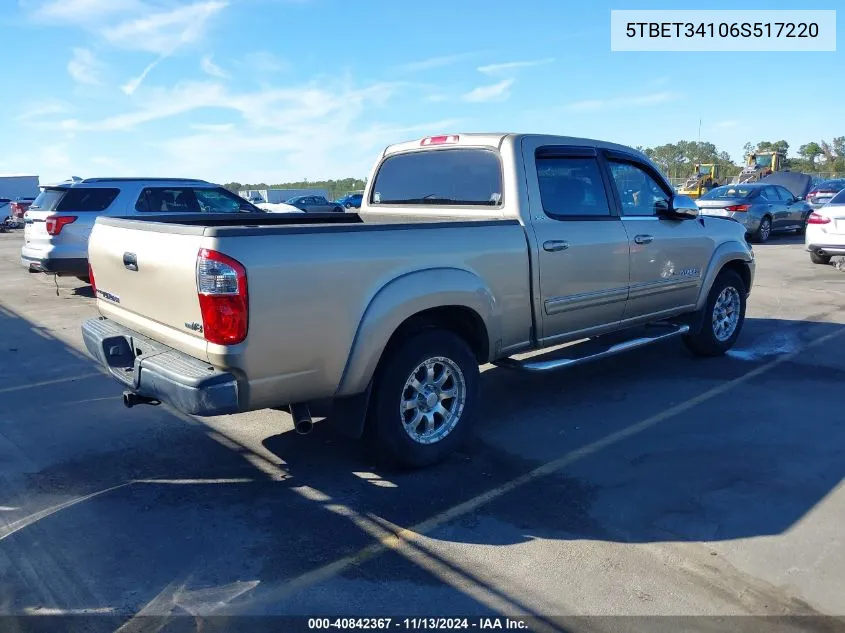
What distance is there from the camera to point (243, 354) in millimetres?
3379

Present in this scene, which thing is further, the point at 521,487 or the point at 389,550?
the point at 521,487

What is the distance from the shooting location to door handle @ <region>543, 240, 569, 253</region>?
15.6 feet

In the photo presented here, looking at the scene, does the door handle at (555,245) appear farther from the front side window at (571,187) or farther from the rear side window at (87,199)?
the rear side window at (87,199)

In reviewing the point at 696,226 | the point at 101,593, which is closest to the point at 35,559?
the point at 101,593

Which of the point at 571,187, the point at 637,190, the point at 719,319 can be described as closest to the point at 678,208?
the point at 637,190

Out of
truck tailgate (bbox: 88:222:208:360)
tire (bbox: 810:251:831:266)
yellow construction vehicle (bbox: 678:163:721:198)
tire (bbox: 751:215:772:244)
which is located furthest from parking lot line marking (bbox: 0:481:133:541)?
yellow construction vehicle (bbox: 678:163:721:198)

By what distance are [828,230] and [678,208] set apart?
7732 millimetres

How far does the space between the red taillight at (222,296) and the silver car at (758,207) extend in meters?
16.1

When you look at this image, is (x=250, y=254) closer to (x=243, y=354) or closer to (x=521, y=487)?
(x=243, y=354)

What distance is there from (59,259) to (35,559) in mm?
7540

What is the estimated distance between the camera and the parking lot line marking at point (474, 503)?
3.15m

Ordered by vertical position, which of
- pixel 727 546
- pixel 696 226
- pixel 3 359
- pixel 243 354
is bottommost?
pixel 727 546

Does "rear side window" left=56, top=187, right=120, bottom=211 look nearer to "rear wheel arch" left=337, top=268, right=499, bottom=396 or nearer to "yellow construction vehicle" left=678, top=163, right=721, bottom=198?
"rear wheel arch" left=337, top=268, right=499, bottom=396

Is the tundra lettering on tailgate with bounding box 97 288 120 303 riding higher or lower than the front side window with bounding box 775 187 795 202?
lower
